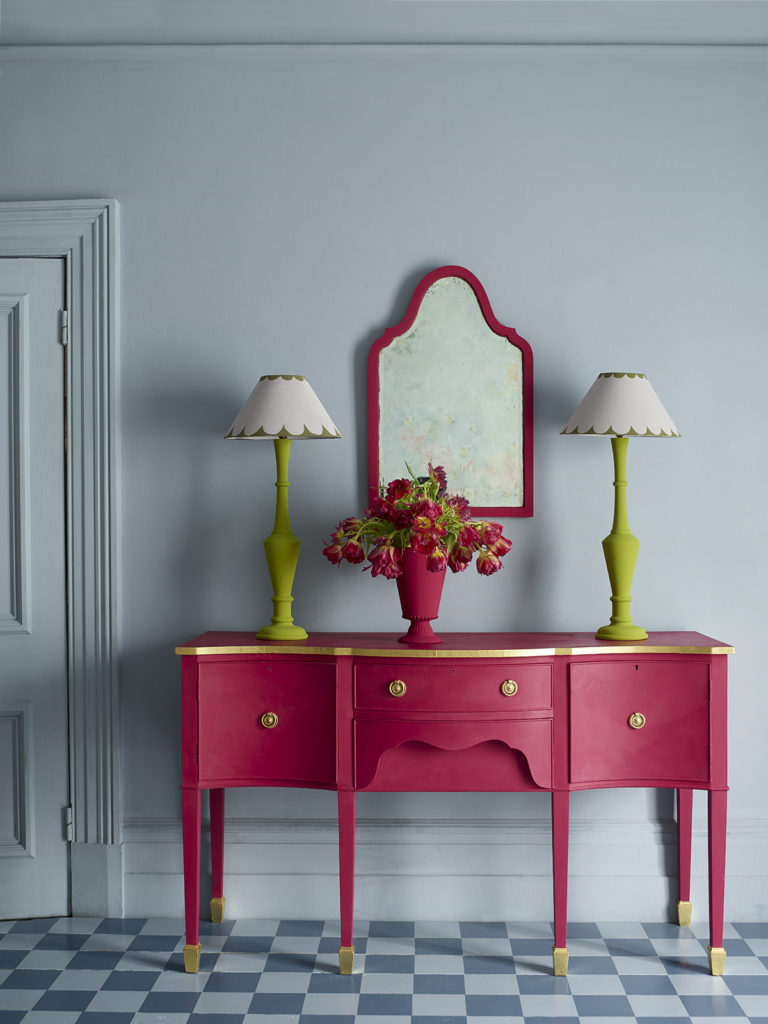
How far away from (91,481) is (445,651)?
1335 mm

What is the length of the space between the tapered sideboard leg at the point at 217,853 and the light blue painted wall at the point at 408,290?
0.11 m

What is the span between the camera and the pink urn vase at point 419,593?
2719mm

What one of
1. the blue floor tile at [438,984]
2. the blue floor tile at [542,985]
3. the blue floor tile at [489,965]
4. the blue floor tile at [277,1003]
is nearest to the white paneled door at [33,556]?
the blue floor tile at [277,1003]

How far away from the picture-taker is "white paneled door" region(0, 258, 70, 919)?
311cm

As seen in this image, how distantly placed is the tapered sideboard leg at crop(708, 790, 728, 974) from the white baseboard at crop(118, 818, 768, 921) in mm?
369

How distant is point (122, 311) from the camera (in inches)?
123

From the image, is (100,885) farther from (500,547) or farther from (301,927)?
(500,547)

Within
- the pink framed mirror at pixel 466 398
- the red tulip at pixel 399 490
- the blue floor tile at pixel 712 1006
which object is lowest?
the blue floor tile at pixel 712 1006

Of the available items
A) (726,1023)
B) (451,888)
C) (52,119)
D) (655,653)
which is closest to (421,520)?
(655,653)

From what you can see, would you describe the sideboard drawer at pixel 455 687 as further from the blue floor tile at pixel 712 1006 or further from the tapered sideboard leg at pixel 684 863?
the blue floor tile at pixel 712 1006

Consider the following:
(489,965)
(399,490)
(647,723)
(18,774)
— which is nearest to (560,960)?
(489,965)

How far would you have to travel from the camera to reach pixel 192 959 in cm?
267

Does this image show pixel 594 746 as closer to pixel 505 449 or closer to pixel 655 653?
pixel 655 653

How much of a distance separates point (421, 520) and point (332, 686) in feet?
1.75
